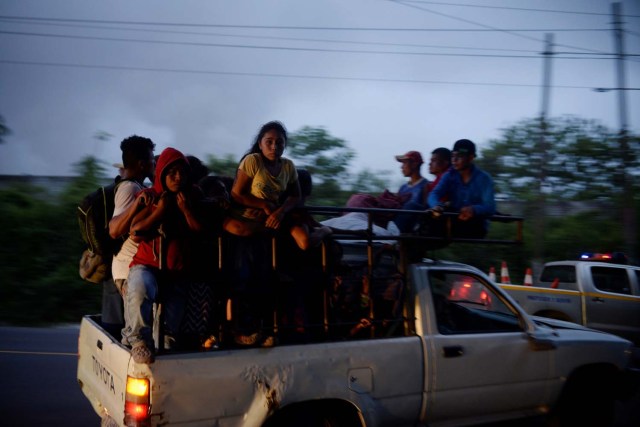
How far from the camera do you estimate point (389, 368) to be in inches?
127

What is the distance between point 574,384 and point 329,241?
89.1 inches

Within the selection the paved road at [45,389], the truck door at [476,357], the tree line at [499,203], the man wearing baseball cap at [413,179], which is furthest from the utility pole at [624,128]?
the truck door at [476,357]

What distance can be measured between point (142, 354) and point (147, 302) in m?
0.27

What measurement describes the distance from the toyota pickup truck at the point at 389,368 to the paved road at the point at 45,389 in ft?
1.91

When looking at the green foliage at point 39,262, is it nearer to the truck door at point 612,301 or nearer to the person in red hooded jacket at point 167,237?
the person in red hooded jacket at point 167,237

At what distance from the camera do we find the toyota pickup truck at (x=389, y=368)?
274 cm

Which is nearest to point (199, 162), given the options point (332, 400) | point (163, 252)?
point (163, 252)

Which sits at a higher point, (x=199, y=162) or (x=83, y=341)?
(x=199, y=162)

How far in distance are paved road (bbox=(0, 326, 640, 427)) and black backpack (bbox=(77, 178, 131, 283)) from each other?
1.50 m

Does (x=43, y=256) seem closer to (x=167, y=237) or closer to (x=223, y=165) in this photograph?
(x=223, y=165)

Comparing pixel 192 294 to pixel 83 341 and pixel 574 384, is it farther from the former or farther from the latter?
pixel 574 384

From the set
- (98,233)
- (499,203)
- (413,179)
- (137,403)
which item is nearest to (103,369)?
(137,403)

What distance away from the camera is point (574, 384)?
4.02 m

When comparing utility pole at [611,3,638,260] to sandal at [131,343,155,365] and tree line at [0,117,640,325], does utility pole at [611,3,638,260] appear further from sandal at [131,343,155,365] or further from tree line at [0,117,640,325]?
sandal at [131,343,155,365]
